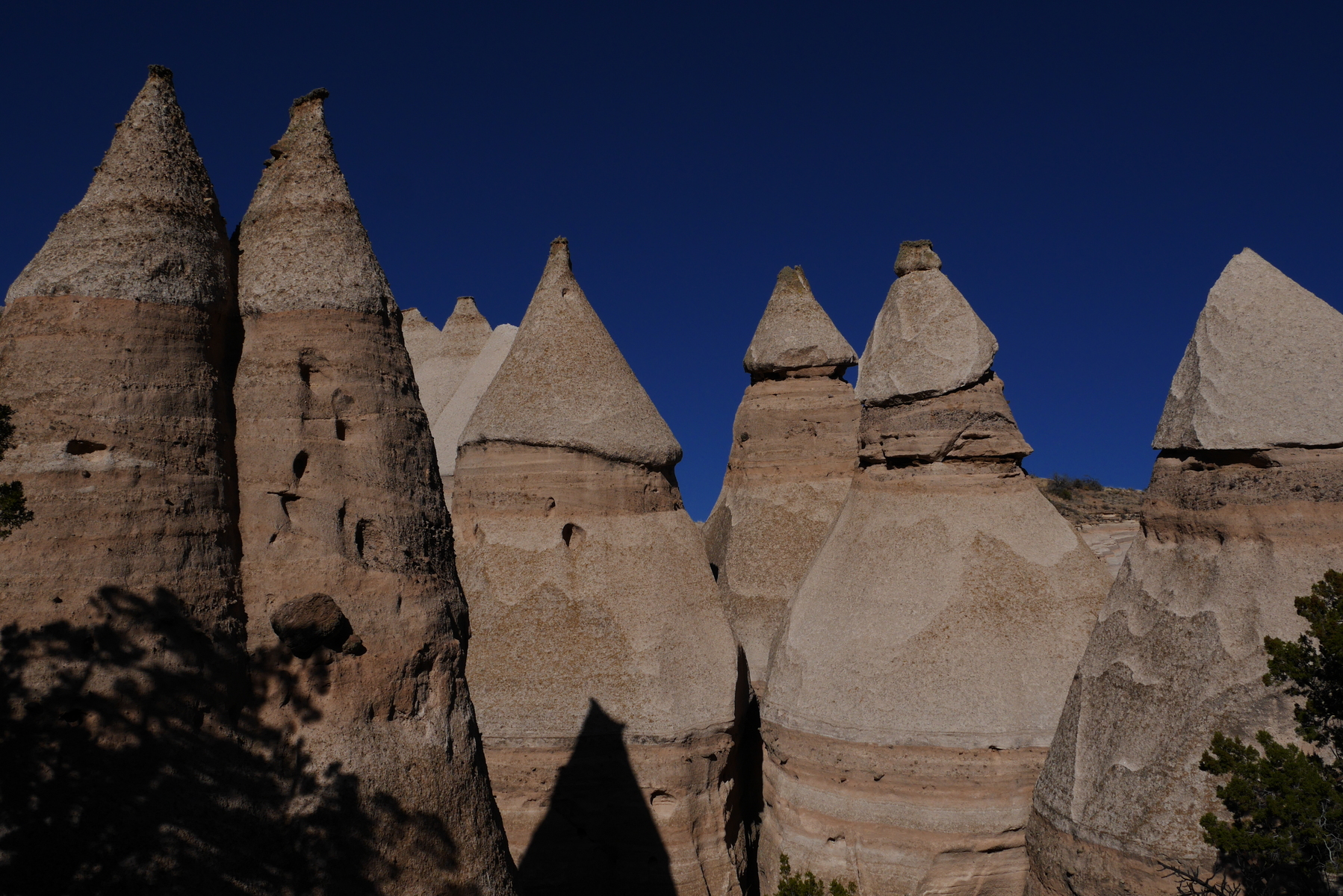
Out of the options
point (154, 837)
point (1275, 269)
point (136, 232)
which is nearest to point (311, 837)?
point (154, 837)

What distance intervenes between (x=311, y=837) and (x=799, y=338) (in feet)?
38.9

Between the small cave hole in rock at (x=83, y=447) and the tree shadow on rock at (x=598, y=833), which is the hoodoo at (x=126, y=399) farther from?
the tree shadow on rock at (x=598, y=833)

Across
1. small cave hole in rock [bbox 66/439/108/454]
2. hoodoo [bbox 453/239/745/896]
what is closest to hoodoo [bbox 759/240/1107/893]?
hoodoo [bbox 453/239/745/896]

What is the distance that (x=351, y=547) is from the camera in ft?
20.4

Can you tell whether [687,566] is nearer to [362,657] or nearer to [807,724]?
[807,724]

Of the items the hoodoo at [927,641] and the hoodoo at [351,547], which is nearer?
the hoodoo at [351,547]

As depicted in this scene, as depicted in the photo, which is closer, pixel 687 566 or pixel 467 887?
pixel 467 887

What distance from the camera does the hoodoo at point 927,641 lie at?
9109mm

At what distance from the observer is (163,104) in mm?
6496

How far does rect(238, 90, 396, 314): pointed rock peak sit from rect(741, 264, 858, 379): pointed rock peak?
9.88m

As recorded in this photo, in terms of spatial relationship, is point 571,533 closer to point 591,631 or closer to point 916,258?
point 591,631

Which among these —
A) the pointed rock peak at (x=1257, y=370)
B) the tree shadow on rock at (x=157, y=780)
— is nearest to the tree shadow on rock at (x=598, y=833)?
the tree shadow on rock at (x=157, y=780)

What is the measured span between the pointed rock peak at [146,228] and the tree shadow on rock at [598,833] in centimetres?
562

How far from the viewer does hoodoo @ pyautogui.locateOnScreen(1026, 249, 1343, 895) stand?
6645 mm
